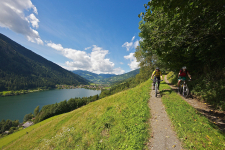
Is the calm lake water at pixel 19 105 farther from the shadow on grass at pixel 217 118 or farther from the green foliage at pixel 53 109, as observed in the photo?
the shadow on grass at pixel 217 118

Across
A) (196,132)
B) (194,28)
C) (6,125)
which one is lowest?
(6,125)

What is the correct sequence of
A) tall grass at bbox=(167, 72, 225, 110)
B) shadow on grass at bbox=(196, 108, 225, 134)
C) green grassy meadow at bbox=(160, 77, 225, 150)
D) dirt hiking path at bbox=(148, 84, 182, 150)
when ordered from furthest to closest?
1. tall grass at bbox=(167, 72, 225, 110)
2. shadow on grass at bbox=(196, 108, 225, 134)
3. dirt hiking path at bbox=(148, 84, 182, 150)
4. green grassy meadow at bbox=(160, 77, 225, 150)

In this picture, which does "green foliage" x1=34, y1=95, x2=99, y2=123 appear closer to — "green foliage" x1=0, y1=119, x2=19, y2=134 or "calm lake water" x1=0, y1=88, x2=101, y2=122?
"green foliage" x1=0, y1=119, x2=19, y2=134

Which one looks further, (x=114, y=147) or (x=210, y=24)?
(x=210, y=24)

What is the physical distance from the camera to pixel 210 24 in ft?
23.1

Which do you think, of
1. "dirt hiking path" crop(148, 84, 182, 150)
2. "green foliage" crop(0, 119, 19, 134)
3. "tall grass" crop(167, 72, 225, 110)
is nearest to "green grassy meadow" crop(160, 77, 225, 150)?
"dirt hiking path" crop(148, 84, 182, 150)

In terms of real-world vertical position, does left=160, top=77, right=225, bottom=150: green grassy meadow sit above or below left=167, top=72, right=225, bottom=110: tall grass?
below

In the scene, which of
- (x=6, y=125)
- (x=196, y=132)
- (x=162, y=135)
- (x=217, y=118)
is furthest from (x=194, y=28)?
(x=6, y=125)

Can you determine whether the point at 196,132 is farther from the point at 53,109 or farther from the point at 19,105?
the point at 19,105

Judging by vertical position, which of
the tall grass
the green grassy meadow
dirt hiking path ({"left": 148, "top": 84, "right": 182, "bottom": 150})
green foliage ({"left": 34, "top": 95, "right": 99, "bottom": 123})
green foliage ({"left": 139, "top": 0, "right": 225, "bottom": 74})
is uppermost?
green foliage ({"left": 139, "top": 0, "right": 225, "bottom": 74})

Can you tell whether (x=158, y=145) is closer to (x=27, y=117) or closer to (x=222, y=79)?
(x=222, y=79)

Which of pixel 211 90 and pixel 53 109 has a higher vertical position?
pixel 211 90

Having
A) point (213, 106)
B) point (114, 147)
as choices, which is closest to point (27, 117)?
point (114, 147)

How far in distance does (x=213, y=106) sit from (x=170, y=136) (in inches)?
260
